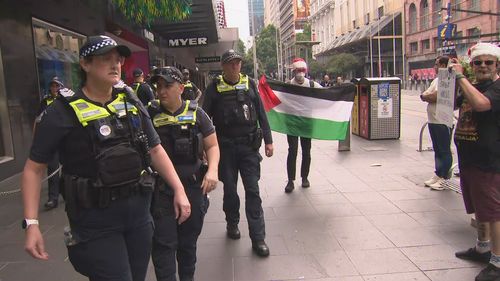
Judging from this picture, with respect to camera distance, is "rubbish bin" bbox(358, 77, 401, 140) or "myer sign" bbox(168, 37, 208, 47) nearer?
"rubbish bin" bbox(358, 77, 401, 140)

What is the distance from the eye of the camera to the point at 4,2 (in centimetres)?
820

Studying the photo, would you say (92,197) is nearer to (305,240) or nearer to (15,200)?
(305,240)

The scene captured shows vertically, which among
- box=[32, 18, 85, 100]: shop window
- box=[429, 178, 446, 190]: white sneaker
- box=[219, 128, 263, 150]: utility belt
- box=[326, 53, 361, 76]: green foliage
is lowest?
box=[429, 178, 446, 190]: white sneaker

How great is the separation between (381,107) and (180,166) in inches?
340

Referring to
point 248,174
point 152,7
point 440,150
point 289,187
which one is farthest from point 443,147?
point 152,7

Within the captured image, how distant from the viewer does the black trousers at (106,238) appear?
7.77ft

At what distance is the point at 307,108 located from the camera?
24.2ft

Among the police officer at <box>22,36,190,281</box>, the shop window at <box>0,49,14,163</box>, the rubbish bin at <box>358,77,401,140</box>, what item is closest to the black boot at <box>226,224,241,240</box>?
the police officer at <box>22,36,190,281</box>

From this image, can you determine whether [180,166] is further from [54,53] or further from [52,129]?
[54,53]

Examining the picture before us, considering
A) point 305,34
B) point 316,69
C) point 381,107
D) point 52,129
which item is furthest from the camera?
point 305,34

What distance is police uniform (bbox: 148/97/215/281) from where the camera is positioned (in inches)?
129

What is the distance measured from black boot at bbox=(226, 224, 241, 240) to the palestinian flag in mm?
2528

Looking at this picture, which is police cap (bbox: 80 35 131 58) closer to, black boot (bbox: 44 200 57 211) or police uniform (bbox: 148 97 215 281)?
police uniform (bbox: 148 97 215 281)

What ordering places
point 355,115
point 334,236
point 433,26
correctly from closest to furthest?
point 334,236, point 355,115, point 433,26
